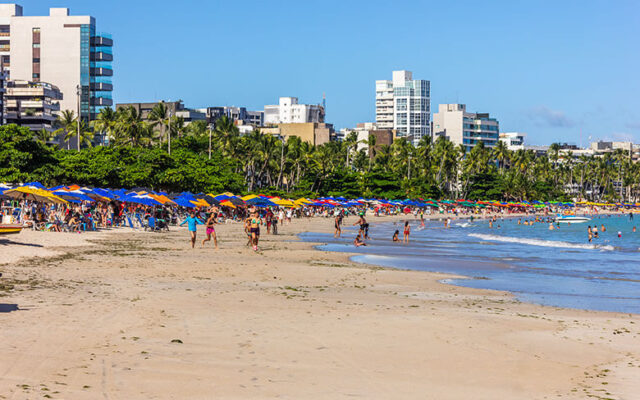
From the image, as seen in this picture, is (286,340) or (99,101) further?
(99,101)

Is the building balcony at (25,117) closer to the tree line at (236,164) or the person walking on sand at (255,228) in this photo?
the tree line at (236,164)

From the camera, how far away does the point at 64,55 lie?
5723 inches

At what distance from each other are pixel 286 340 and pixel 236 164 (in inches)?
2825

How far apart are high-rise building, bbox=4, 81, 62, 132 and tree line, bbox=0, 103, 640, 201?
362 centimetres

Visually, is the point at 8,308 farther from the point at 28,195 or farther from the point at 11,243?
the point at 28,195

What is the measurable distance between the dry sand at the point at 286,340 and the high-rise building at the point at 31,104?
348 feet

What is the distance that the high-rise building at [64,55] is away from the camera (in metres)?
145

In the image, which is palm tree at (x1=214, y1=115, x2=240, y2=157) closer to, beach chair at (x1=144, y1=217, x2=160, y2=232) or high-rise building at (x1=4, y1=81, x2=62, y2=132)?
high-rise building at (x1=4, y1=81, x2=62, y2=132)

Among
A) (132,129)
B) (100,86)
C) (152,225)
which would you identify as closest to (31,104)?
(100,86)

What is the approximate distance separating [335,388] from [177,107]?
163784 millimetres

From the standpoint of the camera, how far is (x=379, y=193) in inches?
4739

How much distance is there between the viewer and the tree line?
61.7m

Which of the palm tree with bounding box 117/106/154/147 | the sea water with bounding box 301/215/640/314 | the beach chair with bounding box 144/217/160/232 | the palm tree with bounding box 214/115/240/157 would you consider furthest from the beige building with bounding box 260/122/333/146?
the beach chair with bounding box 144/217/160/232

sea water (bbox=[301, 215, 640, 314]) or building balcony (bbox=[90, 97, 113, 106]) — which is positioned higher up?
building balcony (bbox=[90, 97, 113, 106])
